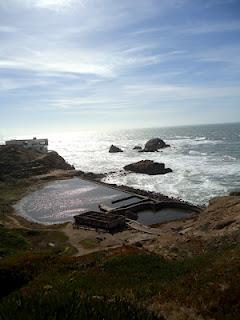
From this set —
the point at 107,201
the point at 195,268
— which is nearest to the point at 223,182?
the point at 107,201

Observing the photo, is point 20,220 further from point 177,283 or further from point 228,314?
point 228,314

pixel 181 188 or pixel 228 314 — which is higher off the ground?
pixel 228 314

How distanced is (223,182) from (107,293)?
71072 mm

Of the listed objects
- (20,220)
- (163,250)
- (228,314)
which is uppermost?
(228,314)

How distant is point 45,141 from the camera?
16875cm

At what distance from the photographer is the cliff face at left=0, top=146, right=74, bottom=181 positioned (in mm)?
103312

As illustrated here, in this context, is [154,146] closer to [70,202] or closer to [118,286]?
[70,202]

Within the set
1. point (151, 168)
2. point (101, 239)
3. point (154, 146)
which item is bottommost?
point (101, 239)

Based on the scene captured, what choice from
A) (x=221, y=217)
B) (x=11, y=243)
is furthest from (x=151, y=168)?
(x=11, y=243)

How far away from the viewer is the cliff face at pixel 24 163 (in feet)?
339

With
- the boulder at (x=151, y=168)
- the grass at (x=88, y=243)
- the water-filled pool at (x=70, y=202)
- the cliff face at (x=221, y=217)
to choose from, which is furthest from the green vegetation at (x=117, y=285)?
the boulder at (x=151, y=168)

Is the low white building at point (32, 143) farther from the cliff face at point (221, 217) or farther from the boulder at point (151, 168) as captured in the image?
the cliff face at point (221, 217)

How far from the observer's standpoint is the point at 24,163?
112 metres

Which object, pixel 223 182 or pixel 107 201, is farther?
pixel 223 182
